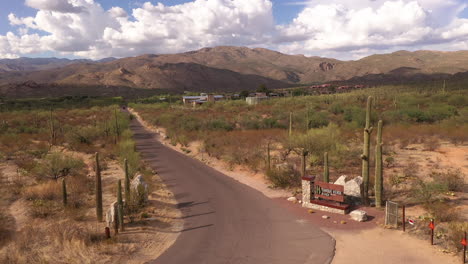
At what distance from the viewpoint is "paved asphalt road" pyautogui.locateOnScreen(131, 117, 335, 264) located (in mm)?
10266

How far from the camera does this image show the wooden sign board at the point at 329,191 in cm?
1362

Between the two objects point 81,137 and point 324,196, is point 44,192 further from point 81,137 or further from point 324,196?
point 81,137

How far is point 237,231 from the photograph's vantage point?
12.1 m

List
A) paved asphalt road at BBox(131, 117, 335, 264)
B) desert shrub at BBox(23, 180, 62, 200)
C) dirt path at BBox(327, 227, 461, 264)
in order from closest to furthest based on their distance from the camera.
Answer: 1. dirt path at BBox(327, 227, 461, 264)
2. paved asphalt road at BBox(131, 117, 335, 264)
3. desert shrub at BBox(23, 180, 62, 200)

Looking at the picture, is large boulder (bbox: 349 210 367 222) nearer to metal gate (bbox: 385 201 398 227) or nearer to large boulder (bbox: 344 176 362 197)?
metal gate (bbox: 385 201 398 227)

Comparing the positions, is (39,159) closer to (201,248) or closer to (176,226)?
(176,226)

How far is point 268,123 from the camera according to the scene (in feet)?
129

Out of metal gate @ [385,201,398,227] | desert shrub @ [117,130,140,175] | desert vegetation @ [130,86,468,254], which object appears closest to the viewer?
metal gate @ [385,201,398,227]

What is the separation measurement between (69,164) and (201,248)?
12085 millimetres

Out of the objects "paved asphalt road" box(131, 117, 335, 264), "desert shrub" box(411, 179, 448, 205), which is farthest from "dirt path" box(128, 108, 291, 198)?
"desert shrub" box(411, 179, 448, 205)

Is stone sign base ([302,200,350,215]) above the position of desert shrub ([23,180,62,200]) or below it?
below

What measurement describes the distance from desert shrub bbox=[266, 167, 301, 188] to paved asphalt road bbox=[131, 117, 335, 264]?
56.2 inches

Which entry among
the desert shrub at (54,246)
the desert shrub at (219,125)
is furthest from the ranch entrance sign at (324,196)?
the desert shrub at (219,125)

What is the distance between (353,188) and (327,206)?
1.57 meters
